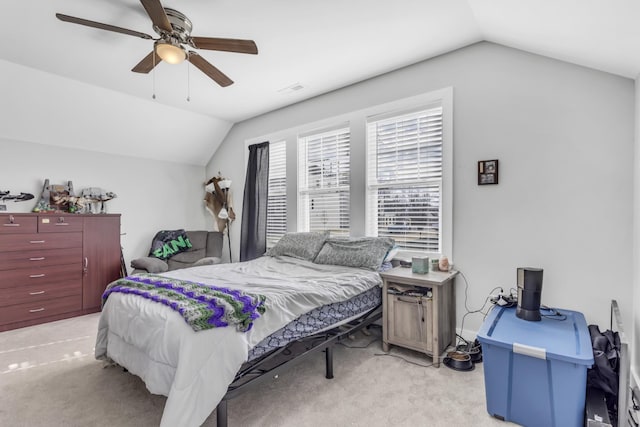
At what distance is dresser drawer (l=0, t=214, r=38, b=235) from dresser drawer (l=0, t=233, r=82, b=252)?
0.18ft

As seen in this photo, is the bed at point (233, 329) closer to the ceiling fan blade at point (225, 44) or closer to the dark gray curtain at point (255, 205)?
the dark gray curtain at point (255, 205)

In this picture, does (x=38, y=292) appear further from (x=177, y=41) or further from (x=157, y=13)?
(x=157, y=13)

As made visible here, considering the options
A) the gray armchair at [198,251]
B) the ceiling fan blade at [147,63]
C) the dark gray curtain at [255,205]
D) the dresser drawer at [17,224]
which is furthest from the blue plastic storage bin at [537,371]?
the dresser drawer at [17,224]

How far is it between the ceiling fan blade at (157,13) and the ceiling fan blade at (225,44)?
0.19 m

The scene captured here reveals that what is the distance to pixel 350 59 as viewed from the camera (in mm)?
3014

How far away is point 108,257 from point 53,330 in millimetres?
1018

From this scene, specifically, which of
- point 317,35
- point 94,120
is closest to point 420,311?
point 317,35

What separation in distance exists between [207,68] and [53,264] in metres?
2.99

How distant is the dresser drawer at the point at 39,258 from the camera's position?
328 centimetres

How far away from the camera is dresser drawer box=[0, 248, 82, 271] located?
10.8 feet

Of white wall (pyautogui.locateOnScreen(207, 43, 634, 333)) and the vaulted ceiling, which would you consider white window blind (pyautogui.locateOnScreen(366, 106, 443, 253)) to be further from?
the vaulted ceiling

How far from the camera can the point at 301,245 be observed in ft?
11.6

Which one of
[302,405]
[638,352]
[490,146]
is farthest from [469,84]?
[302,405]

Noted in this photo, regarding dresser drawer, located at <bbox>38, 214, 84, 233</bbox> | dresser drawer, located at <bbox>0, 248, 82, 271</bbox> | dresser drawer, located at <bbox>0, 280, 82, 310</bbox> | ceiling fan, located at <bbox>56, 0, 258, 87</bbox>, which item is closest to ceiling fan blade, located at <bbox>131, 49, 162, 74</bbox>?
ceiling fan, located at <bbox>56, 0, 258, 87</bbox>
